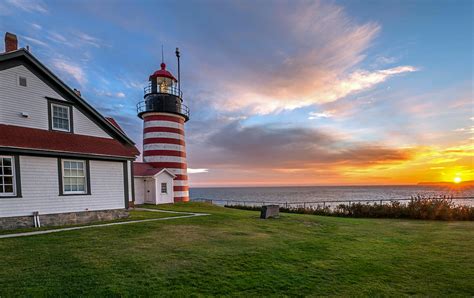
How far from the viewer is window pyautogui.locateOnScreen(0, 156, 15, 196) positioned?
10.7 meters

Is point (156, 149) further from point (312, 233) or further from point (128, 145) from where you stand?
point (312, 233)

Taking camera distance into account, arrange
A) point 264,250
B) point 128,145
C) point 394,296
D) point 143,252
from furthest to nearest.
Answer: point 128,145
point 264,250
point 143,252
point 394,296

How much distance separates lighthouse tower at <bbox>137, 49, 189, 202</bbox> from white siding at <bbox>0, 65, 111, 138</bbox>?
41.9ft

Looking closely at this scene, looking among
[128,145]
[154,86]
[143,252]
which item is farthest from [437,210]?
[154,86]

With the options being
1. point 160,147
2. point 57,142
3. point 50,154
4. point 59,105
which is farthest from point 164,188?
point 50,154

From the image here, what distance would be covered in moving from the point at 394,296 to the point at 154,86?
25.1 meters

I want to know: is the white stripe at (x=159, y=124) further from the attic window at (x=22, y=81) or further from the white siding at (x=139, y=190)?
the attic window at (x=22, y=81)

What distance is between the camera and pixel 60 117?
1314cm

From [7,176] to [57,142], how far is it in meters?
2.21

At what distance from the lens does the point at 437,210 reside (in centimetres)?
1728

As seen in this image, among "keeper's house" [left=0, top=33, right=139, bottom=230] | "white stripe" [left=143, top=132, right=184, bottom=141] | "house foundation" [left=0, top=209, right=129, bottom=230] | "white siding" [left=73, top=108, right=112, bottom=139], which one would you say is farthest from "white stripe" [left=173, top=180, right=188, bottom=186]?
"white siding" [left=73, top=108, right=112, bottom=139]

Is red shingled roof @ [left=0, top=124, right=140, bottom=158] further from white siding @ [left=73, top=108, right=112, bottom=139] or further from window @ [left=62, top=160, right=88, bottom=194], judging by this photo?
window @ [left=62, top=160, right=88, bottom=194]

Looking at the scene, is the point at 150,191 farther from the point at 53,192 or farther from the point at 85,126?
the point at 53,192

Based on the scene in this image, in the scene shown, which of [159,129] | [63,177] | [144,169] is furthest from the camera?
[159,129]
